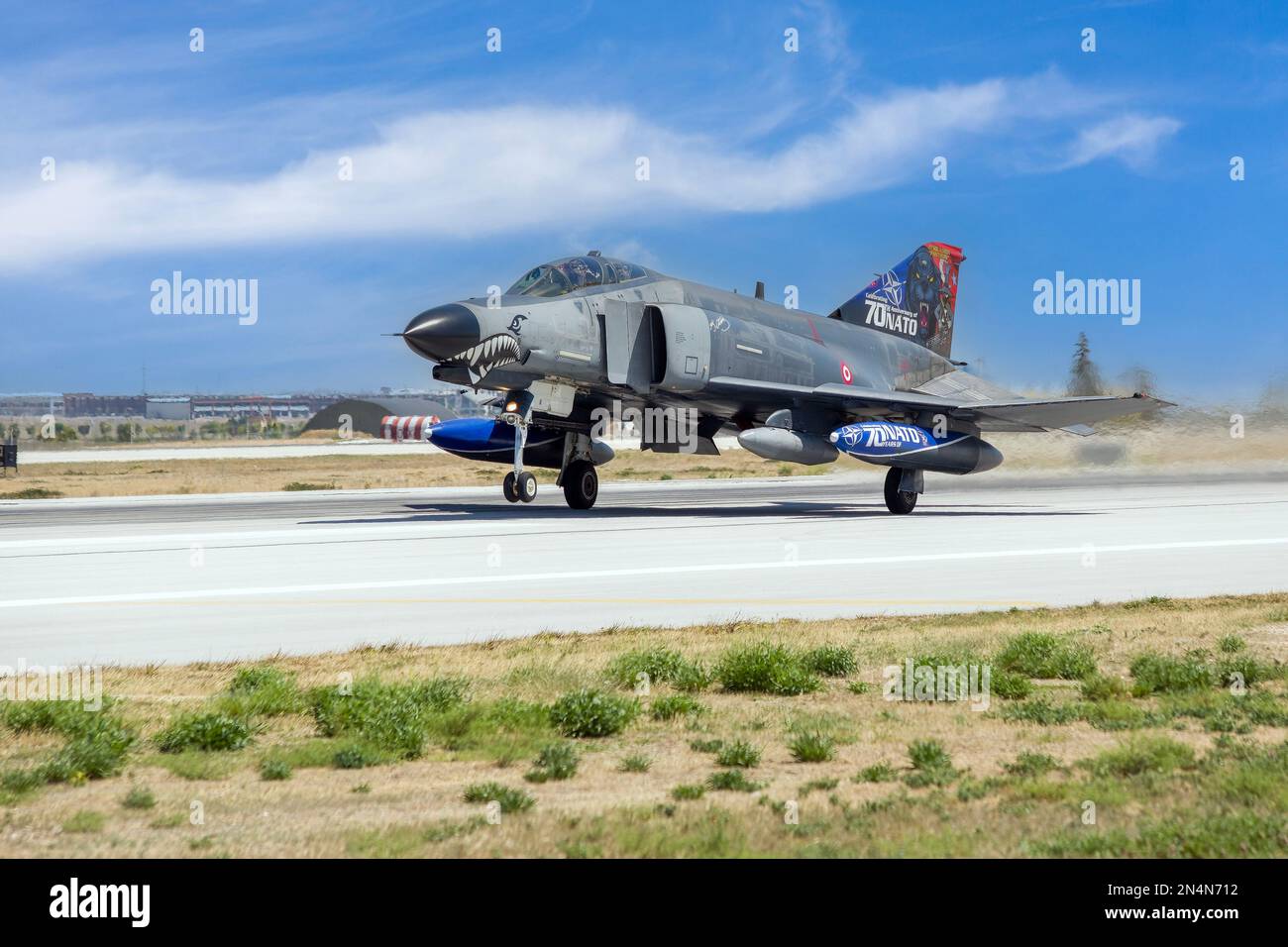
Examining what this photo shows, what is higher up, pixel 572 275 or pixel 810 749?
pixel 572 275

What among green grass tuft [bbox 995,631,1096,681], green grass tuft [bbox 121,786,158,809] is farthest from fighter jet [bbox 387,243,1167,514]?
green grass tuft [bbox 121,786,158,809]

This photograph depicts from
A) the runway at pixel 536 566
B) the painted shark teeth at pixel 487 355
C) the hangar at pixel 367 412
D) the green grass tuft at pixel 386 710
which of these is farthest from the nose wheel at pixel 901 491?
the hangar at pixel 367 412

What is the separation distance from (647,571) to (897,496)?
43.1 feet

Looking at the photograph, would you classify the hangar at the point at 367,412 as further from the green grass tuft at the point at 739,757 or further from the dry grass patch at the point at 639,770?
the green grass tuft at the point at 739,757

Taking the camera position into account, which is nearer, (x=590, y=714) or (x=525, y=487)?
(x=590, y=714)

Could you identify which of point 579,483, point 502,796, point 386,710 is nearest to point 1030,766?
point 502,796

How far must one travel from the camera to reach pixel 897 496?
91.4 ft

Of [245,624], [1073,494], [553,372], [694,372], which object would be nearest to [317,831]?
[245,624]

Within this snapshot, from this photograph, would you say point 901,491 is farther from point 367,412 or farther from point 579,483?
point 367,412

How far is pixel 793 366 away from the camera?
2784cm

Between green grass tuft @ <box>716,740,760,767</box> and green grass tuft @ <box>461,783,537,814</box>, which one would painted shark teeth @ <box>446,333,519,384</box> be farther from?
green grass tuft @ <box>461,783,537,814</box>

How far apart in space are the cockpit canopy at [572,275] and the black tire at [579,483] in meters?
4.61

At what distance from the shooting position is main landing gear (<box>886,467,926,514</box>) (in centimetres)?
2772
